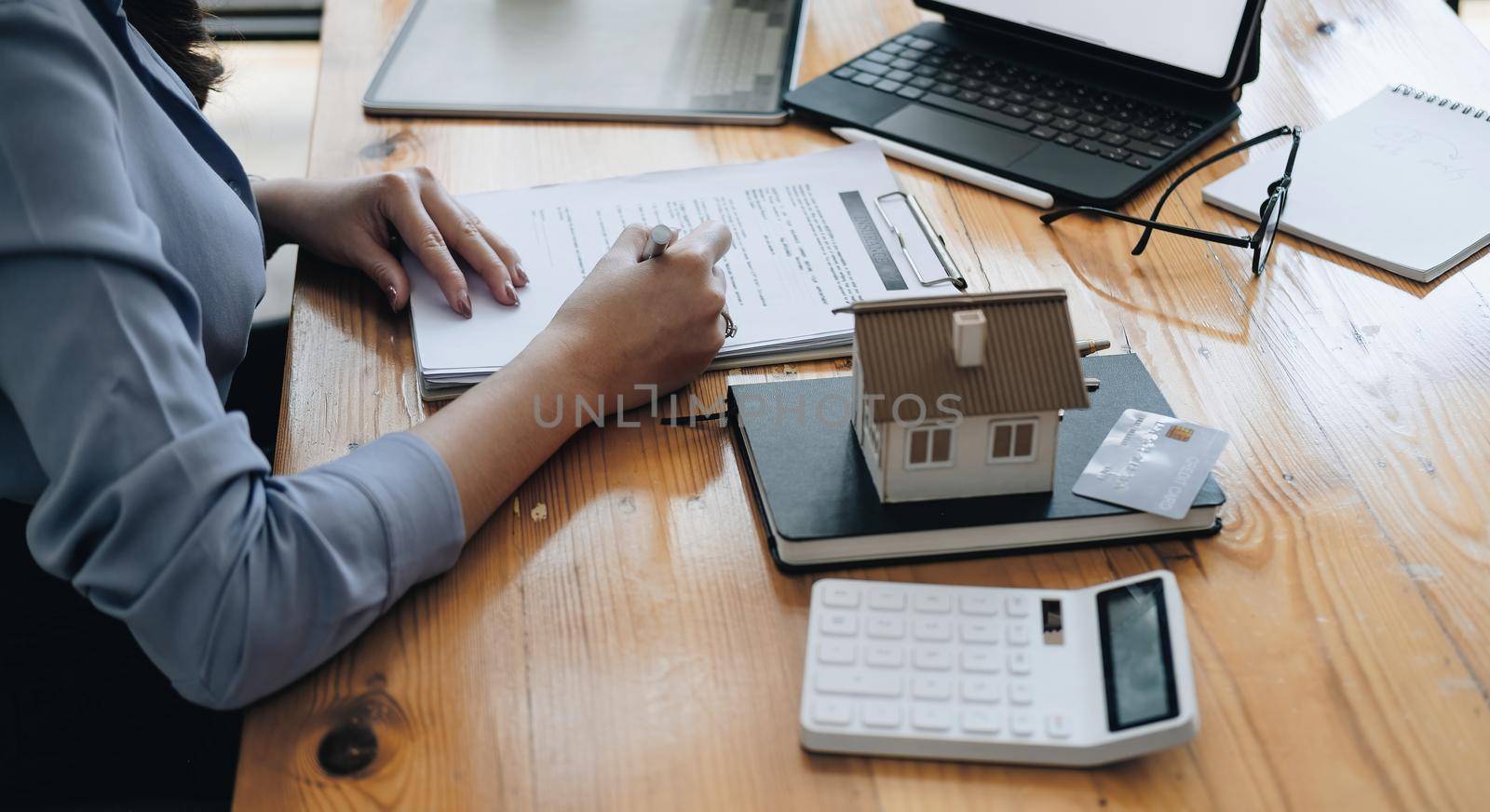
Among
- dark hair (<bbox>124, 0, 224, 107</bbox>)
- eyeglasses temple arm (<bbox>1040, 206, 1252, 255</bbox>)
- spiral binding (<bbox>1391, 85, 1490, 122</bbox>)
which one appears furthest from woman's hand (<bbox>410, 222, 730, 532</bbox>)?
spiral binding (<bbox>1391, 85, 1490, 122</bbox>)

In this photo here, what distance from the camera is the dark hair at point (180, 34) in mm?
922

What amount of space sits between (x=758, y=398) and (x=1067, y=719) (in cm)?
31

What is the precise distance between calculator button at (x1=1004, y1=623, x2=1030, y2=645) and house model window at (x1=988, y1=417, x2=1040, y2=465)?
0.10m

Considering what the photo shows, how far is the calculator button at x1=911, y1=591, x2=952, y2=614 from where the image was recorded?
0.64 meters

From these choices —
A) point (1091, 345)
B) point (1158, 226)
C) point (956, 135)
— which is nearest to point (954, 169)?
point (956, 135)

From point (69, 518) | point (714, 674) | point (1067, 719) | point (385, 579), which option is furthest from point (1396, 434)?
point (69, 518)

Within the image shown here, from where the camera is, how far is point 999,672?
0.61 metres

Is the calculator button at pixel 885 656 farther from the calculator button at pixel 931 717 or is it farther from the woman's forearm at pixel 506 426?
the woman's forearm at pixel 506 426

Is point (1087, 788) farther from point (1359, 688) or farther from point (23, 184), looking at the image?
point (23, 184)

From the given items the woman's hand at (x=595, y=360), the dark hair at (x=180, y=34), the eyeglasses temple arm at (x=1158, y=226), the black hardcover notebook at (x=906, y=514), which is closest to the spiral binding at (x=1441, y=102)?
the eyeglasses temple arm at (x=1158, y=226)

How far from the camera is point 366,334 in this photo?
0.91 m

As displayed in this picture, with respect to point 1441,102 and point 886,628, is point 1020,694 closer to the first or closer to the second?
point 886,628

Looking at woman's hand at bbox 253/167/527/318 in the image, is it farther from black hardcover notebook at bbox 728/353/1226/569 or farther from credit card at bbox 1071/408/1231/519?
credit card at bbox 1071/408/1231/519

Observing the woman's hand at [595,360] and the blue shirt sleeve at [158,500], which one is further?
the woman's hand at [595,360]
